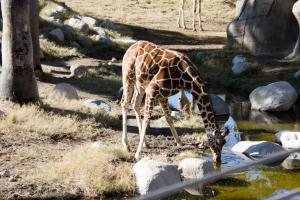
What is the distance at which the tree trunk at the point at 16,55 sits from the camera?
1029 centimetres

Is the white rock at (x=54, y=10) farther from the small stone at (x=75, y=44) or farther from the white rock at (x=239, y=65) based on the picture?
the white rock at (x=239, y=65)

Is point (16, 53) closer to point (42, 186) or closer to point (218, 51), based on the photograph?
point (42, 186)

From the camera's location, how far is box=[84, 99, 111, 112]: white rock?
11356 mm

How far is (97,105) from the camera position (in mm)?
11656

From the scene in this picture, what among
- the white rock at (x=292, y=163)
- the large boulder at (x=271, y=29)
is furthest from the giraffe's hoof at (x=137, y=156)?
the large boulder at (x=271, y=29)

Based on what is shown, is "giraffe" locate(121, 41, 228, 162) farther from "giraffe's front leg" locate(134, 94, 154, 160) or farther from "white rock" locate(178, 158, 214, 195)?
"white rock" locate(178, 158, 214, 195)

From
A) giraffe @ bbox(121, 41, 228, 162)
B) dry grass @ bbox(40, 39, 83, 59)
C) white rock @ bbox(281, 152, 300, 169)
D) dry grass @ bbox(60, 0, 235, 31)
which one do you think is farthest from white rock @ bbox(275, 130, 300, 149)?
dry grass @ bbox(60, 0, 235, 31)

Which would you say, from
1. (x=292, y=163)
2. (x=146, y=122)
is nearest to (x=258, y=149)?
(x=292, y=163)

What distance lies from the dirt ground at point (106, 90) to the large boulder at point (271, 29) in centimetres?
175

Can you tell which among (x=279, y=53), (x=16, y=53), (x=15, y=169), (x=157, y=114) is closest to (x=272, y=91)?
(x=157, y=114)

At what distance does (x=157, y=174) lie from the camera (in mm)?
7199

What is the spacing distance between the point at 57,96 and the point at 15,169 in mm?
4117

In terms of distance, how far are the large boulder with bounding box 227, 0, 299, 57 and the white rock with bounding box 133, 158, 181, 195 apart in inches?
425

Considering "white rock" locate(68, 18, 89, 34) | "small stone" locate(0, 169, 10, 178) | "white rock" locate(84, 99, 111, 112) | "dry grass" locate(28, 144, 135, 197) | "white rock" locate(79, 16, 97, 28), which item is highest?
"dry grass" locate(28, 144, 135, 197)
